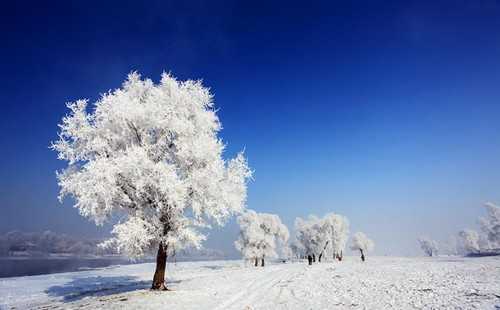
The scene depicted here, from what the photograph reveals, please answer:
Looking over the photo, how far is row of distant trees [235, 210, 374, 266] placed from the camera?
238ft

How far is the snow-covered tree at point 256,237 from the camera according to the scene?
7156 centimetres

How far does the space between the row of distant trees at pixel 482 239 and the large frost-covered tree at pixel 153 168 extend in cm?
12826

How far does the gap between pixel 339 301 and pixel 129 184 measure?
542 inches

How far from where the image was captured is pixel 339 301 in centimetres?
1497

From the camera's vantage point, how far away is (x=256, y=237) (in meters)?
71.8

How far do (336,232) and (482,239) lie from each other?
8011 cm

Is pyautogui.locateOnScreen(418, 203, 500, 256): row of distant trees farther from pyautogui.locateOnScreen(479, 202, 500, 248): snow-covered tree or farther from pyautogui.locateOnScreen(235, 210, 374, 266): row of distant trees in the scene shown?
pyautogui.locateOnScreen(235, 210, 374, 266): row of distant trees

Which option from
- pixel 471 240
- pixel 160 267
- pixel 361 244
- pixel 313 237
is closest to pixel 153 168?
pixel 160 267

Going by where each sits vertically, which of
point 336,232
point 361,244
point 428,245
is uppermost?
point 336,232

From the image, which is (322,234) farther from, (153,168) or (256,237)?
(153,168)

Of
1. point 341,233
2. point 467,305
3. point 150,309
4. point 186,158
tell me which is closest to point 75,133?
point 186,158

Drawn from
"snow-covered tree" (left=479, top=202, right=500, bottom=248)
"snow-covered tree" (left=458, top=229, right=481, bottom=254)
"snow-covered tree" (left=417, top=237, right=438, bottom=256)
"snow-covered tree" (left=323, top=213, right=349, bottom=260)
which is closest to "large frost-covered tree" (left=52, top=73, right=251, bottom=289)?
"snow-covered tree" (left=323, top=213, right=349, bottom=260)

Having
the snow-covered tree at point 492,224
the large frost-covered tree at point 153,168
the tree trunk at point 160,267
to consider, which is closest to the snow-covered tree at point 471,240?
the snow-covered tree at point 492,224

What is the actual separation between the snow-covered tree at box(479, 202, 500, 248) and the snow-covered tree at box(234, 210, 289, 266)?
87.9 metres
